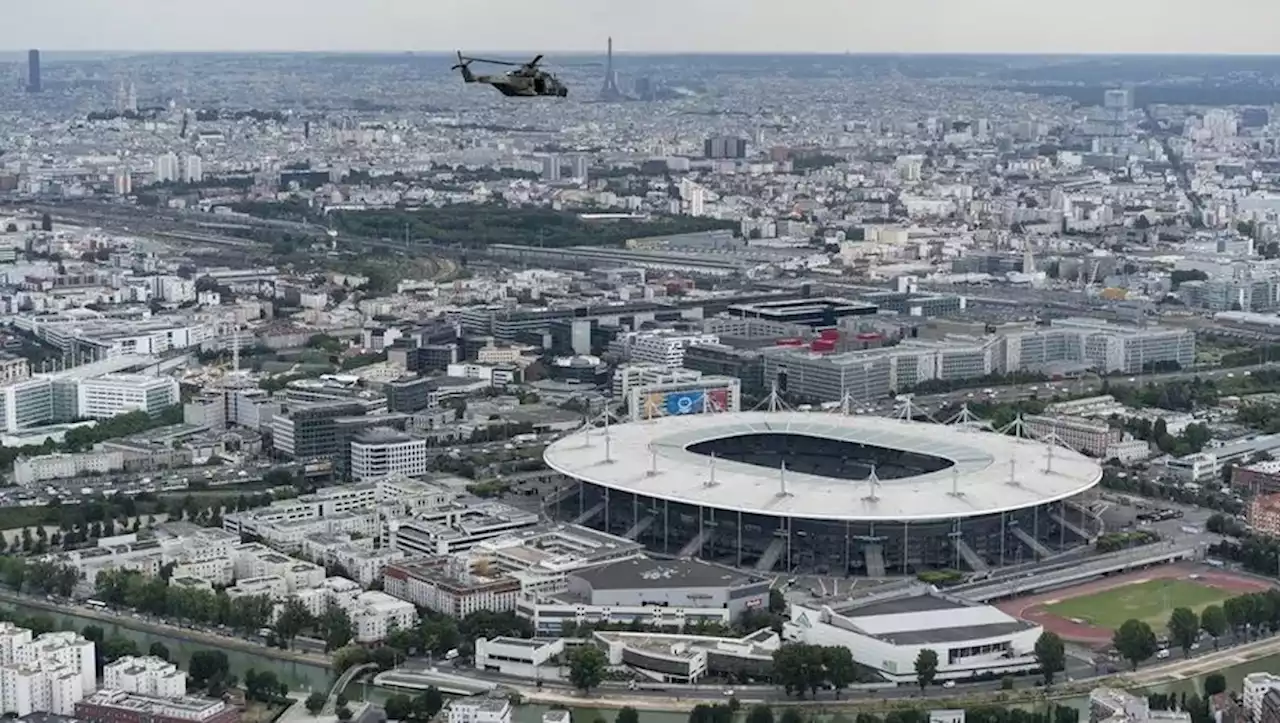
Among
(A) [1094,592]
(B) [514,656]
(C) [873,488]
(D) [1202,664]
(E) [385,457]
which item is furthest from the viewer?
(E) [385,457]

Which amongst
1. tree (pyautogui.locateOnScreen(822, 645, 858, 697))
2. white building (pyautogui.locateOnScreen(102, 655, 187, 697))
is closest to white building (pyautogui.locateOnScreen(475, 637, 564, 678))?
tree (pyautogui.locateOnScreen(822, 645, 858, 697))

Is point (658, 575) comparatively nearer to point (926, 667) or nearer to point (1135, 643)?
point (926, 667)

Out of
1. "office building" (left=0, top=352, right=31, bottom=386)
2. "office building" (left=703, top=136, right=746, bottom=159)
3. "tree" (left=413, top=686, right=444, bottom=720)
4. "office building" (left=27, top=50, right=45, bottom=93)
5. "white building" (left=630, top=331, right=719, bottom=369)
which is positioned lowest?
"tree" (left=413, top=686, right=444, bottom=720)

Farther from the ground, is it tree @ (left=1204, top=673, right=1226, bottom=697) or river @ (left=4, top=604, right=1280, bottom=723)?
tree @ (left=1204, top=673, right=1226, bottom=697)

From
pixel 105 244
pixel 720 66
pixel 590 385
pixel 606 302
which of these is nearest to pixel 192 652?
pixel 590 385

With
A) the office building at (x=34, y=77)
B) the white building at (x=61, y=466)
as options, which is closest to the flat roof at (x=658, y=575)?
the white building at (x=61, y=466)

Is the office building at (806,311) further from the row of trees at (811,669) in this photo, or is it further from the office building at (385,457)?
the row of trees at (811,669)

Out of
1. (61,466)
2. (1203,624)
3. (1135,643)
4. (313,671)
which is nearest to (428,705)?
(313,671)

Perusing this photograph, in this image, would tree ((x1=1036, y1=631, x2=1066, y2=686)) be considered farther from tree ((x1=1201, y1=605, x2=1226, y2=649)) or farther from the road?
the road
